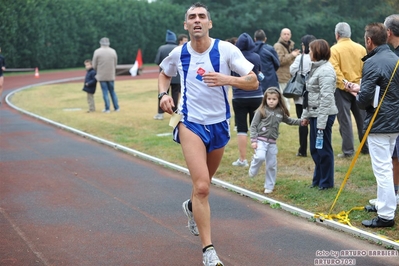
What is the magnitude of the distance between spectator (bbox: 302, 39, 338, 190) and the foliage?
29273 mm

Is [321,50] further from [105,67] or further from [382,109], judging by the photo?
[105,67]

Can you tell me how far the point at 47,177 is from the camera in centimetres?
1050

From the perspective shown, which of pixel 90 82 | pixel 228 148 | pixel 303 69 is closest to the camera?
pixel 303 69

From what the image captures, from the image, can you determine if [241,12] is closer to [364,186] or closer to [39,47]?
[39,47]

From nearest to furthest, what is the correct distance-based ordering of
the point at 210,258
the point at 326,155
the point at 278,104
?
1. the point at 210,258
2. the point at 326,155
3. the point at 278,104

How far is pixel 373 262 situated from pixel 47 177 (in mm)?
5832

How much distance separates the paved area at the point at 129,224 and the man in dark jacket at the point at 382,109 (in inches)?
21.5

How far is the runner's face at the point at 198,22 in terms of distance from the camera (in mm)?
6156

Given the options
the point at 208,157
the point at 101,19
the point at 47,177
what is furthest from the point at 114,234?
the point at 101,19

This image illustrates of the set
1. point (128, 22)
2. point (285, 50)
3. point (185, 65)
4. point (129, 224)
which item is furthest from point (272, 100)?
point (128, 22)

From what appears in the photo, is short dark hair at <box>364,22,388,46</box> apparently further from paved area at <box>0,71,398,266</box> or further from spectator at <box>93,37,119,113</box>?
spectator at <box>93,37,119,113</box>

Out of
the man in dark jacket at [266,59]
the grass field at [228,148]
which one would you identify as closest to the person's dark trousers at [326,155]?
the grass field at [228,148]

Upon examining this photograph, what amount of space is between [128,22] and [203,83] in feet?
146

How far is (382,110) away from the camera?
7.01m
